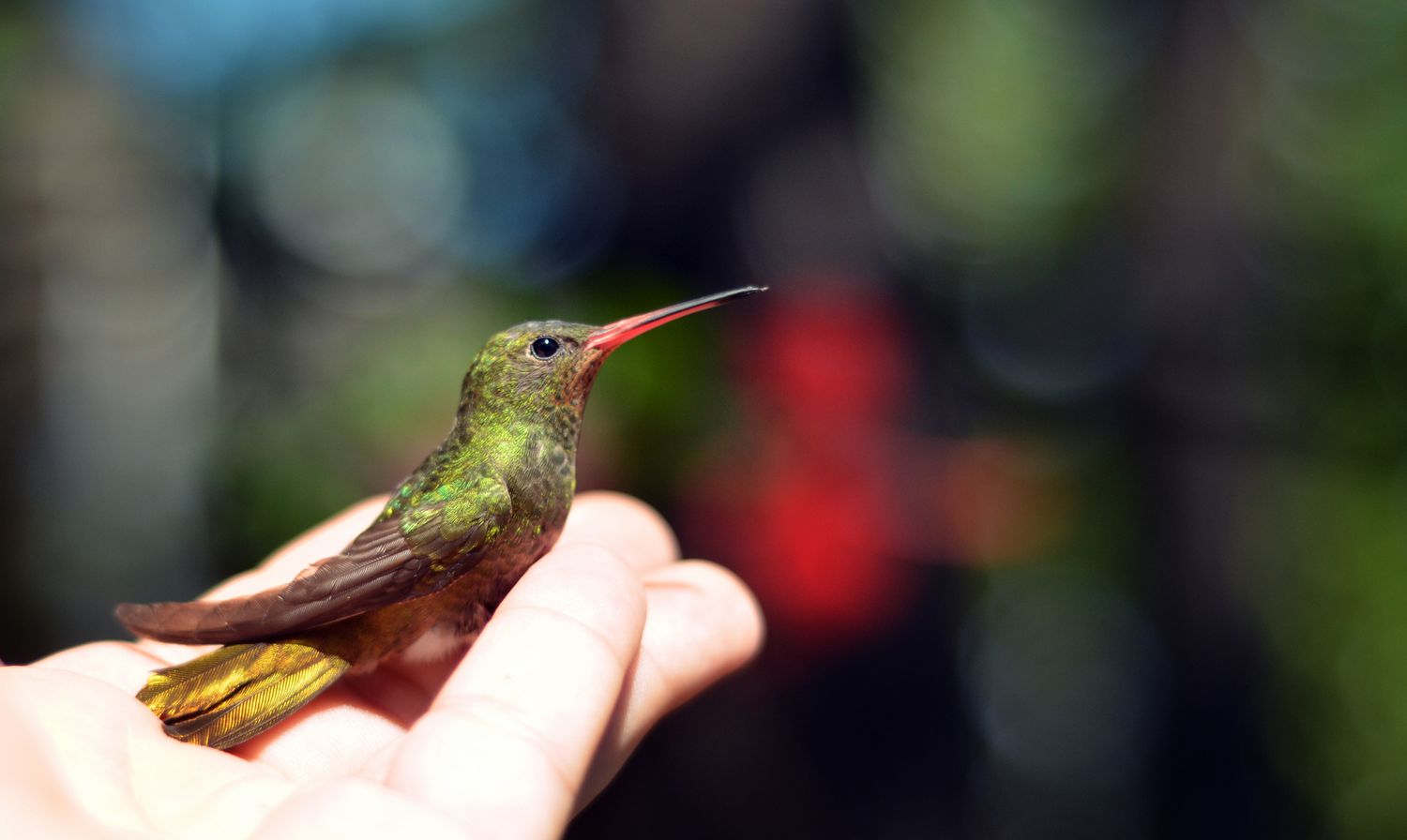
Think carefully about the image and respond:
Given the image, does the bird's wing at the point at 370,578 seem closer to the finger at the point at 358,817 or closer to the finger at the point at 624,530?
the finger at the point at 624,530

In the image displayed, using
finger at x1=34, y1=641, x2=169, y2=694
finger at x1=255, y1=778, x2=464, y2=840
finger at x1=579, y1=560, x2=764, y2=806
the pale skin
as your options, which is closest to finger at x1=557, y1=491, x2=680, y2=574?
finger at x1=579, y1=560, x2=764, y2=806

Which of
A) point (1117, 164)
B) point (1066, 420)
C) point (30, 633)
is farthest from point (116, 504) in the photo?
point (1117, 164)

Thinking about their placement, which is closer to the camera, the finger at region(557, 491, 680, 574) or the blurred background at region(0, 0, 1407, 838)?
the finger at region(557, 491, 680, 574)

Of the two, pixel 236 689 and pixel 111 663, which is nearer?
pixel 236 689

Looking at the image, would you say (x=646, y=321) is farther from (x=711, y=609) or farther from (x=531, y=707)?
(x=531, y=707)

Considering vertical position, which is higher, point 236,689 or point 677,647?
point 236,689

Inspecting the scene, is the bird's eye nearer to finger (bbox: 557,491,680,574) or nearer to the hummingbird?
the hummingbird

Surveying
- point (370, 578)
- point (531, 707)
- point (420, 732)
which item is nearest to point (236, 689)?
point (370, 578)
